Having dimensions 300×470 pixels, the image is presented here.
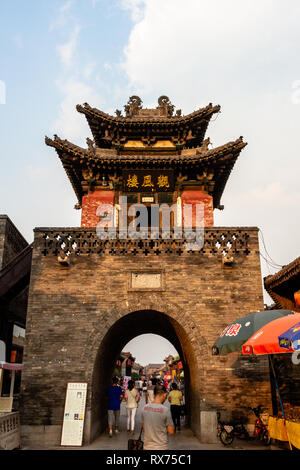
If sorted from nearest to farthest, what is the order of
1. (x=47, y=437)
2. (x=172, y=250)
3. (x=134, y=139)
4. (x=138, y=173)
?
(x=47, y=437) < (x=172, y=250) < (x=138, y=173) < (x=134, y=139)

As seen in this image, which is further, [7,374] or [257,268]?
[7,374]

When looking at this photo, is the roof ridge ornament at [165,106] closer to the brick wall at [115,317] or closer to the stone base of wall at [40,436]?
the brick wall at [115,317]

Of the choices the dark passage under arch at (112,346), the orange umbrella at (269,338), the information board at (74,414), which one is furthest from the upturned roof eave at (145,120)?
the orange umbrella at (269,338)

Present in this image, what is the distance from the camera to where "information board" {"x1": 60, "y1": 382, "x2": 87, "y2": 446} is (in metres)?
8.63

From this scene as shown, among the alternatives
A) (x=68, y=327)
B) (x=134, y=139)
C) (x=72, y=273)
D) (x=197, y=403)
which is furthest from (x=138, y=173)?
(x=197, y=403)

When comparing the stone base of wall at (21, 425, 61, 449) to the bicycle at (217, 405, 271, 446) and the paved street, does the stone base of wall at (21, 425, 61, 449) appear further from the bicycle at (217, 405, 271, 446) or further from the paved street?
the bicycle at (217, 405, 271, 446)

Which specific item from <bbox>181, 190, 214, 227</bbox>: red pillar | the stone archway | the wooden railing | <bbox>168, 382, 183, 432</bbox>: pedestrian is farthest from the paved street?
<bbox>181, 190, 214, 227</bbox>: red pillar

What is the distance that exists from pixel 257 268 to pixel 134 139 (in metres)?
7.01

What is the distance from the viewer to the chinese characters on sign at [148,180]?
12.7 metres

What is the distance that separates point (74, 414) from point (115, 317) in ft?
7.93

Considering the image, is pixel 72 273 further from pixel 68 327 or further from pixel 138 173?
pixel 138 173

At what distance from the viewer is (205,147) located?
43.2 ft

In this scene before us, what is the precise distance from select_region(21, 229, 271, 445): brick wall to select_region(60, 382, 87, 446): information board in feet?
0.71

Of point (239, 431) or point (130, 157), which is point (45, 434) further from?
point (130, 157)
